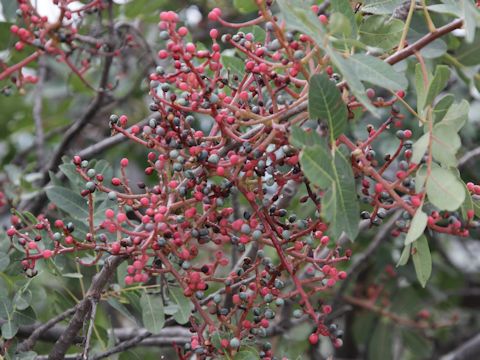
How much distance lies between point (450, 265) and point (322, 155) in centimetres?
223

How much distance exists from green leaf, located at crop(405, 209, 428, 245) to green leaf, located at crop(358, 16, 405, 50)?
368mm

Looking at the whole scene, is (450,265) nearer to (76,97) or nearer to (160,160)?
(76,97)

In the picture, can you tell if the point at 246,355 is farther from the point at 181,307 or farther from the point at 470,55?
the point at 470,55

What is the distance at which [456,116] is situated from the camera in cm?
114

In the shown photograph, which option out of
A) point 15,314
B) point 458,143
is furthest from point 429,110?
point 15,314

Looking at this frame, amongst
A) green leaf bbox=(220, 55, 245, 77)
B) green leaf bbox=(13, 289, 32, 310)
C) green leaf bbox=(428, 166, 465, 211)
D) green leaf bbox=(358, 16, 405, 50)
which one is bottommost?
green leaf bbox=(13, 289, 32, 310)

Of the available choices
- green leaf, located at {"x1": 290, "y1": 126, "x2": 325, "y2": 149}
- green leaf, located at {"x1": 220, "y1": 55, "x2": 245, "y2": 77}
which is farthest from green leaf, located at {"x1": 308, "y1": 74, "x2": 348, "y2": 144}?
green leaf, located at {"x1": 220, "y1": 55, "x2": 245, "y2": 77}

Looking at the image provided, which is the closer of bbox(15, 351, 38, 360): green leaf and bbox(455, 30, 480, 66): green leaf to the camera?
bbox(15, 351, 38, 360): green leaf

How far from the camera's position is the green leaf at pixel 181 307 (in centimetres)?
141

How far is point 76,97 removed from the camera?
10.3 feet

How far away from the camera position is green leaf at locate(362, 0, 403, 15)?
4.38 feet

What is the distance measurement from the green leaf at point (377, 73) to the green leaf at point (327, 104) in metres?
0.05

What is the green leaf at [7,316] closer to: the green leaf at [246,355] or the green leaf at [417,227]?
the green leaf at [246,355]

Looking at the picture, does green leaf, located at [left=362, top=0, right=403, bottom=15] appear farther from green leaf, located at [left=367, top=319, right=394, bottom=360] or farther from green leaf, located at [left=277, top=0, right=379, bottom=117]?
green leaf, located at [left=367, top=319, right=394, bottom=360]
